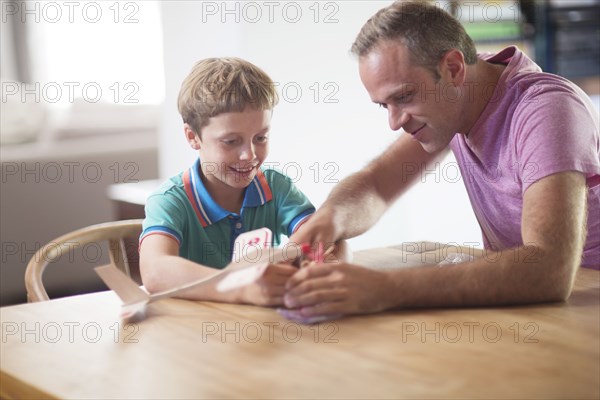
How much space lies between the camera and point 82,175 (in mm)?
3855

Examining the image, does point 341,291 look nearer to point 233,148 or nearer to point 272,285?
point 272,285

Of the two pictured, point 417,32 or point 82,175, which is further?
point 82,175

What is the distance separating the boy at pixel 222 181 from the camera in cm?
160

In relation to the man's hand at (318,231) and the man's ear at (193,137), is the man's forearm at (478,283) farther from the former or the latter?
the man's ear at (193,137)

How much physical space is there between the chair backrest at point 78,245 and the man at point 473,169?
18.8 inches

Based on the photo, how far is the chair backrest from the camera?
1.61 metres

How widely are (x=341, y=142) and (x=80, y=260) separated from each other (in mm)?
1400

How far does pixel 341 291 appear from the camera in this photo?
4.07ft

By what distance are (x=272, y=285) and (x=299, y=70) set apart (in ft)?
6.83

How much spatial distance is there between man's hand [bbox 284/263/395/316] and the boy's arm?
2.1 inches

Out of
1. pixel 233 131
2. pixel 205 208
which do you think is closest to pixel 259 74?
pixel 233 131

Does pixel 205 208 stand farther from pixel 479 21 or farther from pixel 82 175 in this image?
pixel 479 21

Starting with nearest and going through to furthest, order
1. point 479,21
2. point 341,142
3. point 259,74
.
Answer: point 259,74
point 341,142
point 479,21

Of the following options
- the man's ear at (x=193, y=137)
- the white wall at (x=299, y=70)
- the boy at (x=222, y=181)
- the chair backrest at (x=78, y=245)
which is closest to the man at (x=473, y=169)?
the boy at (x=222, y=181)
